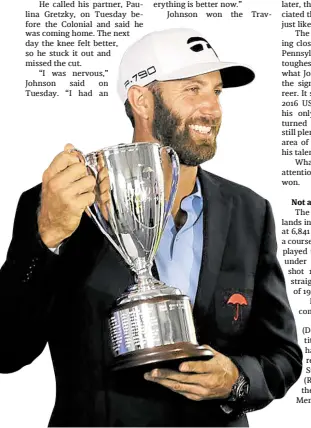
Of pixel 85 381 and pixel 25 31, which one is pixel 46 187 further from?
pixel 25 31

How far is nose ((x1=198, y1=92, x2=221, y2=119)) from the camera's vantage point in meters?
1.64

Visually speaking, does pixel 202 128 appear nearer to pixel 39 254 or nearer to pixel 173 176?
pixel 173 176

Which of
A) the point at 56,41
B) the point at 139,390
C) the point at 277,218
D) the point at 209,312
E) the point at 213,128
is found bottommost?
the point at 139,390

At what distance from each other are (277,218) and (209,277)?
0.39 metres

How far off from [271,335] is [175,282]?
19 cm

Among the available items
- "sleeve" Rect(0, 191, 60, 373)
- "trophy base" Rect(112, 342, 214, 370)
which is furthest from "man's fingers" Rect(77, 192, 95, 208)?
"trophy base" Rect(112, 342, 214, 370)

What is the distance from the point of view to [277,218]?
6.41ft

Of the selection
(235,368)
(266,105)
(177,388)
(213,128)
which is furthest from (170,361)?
(266,105)

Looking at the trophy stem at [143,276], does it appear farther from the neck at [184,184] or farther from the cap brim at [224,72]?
the cap brim at [224,72]

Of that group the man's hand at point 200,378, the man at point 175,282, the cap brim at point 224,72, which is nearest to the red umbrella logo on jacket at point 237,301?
the man at point 175,282

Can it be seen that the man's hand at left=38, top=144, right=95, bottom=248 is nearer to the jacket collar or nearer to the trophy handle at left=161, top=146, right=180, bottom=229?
the trophy handle at left=161, top=146, right=180, bottom=229

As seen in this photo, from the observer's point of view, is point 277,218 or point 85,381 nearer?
point 85,381

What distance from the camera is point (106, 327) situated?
156 cm

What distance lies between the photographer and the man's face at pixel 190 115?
5.38 ft
